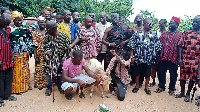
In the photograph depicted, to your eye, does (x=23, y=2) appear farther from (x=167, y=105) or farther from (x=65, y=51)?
(x=167, y=105)

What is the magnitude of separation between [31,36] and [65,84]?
1582 mm

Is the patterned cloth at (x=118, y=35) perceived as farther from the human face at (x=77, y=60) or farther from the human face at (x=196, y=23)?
the human face at (x=196, y=23)

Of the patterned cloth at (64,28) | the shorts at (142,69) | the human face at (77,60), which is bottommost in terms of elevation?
the shorts at (142,69)

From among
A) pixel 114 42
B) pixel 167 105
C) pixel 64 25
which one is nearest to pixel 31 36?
pixel 64 25

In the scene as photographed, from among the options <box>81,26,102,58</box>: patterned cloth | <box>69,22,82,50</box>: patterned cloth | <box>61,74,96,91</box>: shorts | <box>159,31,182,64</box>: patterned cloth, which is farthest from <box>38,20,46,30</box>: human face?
<box>159,31,182,64</box>: patterned cloth

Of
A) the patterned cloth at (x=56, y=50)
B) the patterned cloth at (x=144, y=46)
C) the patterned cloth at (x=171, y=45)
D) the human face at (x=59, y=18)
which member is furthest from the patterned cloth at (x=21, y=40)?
the patterned cloth at (x=171, y=45)

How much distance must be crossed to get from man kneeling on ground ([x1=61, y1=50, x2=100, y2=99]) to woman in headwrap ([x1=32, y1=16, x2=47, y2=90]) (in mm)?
952

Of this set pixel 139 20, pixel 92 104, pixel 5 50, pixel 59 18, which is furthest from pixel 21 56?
pixel 139 20

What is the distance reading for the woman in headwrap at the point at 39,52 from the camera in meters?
4.43

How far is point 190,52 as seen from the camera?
4.14 metres

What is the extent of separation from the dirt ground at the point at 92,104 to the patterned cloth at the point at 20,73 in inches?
7.4

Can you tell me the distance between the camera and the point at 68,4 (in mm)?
13078

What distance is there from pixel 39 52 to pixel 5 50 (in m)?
0.86

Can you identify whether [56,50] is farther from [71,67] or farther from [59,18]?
[59,18]
